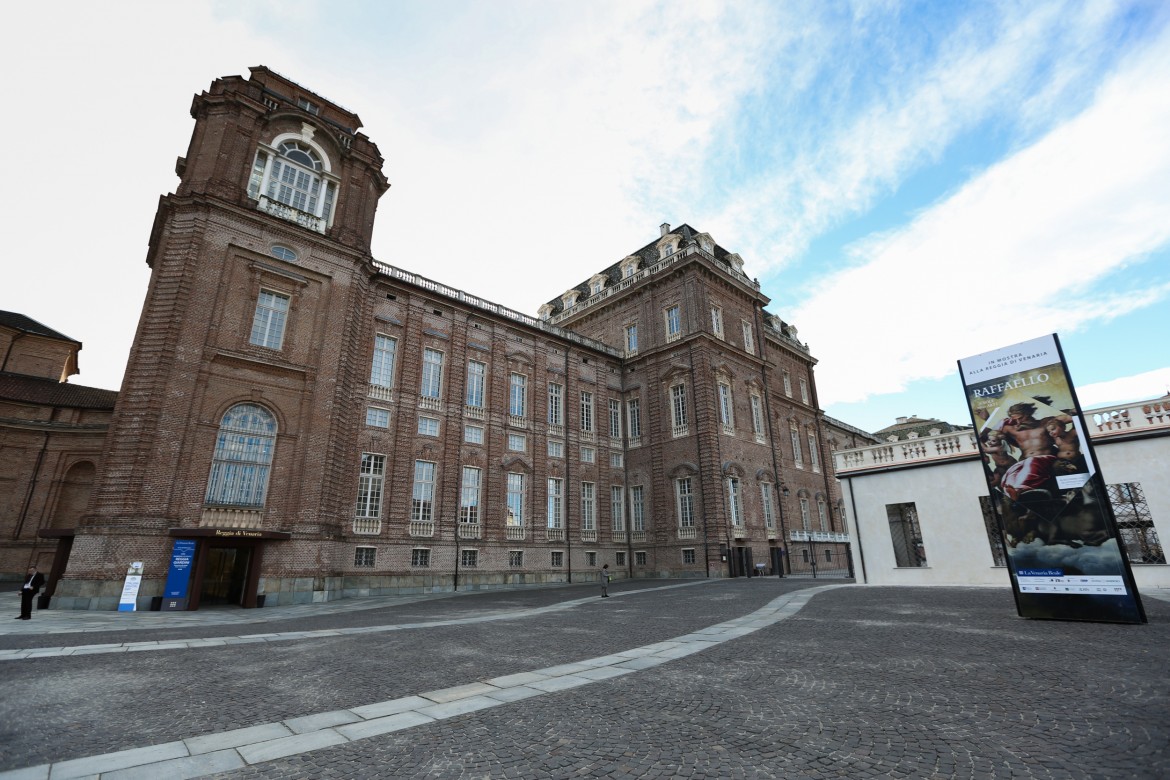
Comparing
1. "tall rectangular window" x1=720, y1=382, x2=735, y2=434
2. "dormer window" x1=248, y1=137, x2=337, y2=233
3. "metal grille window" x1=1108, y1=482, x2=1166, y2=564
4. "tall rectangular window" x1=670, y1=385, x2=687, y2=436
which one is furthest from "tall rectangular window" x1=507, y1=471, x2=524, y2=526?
"metal grille window" x1=1108, y1=482, x2=1166, y2=564

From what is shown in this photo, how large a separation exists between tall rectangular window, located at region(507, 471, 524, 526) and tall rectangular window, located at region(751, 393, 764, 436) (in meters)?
18.0

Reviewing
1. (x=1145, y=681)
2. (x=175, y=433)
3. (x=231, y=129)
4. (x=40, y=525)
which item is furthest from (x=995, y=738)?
(x=40, y=525)

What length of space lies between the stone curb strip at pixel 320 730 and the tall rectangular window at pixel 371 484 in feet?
65.5

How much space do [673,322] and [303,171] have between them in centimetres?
2480

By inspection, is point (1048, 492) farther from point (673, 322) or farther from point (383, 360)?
point (673, 322)

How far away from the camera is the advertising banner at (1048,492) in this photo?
11156 millimetres

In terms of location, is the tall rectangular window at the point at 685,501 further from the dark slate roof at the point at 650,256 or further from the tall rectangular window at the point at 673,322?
the dark slate roof at the point at 650,256

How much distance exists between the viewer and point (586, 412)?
37.6m

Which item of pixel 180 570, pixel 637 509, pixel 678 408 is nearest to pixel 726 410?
pixel 678 408

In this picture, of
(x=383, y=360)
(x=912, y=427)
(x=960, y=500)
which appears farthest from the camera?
(x=912, y=427)

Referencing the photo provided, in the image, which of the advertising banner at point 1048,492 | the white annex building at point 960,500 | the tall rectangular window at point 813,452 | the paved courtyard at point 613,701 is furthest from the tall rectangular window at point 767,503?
the advertising banner at point 1048,492

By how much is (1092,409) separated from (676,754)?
20.4 m

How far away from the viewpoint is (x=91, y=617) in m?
16.6

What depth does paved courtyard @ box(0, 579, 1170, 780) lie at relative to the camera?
4770 millimetres
